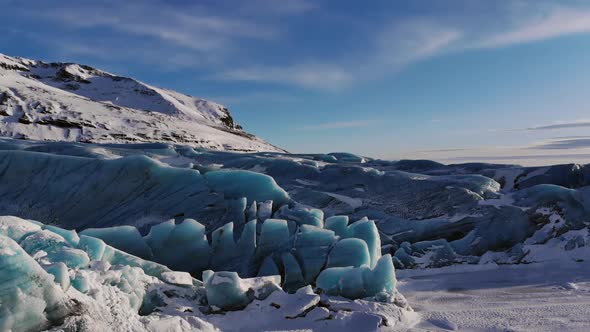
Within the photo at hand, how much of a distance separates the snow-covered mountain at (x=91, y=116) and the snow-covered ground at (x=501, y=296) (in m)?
43.6

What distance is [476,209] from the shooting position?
10406 millimetres

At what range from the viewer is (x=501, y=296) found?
604cm

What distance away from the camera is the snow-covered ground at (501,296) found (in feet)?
15.5

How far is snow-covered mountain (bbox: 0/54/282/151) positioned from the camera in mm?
45938

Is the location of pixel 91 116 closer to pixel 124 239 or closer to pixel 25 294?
pixel 124 239

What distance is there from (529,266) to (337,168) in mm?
6213

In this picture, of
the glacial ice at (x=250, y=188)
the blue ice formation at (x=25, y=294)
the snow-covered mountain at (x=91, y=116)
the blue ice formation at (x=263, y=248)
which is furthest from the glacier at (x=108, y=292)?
the snow-covered mountain at (x=91, y=116)

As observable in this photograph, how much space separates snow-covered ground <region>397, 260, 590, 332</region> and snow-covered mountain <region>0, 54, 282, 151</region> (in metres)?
43.6

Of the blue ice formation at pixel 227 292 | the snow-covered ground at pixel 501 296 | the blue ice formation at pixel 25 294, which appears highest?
the blue ice formation at pixel 25 294

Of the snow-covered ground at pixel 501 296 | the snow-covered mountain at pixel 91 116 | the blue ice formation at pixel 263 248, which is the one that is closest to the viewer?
the snow-covered ground at pixel 501 296

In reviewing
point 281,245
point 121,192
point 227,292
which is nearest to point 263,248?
point 281,245

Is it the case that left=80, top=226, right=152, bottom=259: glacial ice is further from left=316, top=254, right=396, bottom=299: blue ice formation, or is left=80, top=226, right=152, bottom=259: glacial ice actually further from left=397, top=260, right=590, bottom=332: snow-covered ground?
left=397, top=260, right=590, bottom=332: snow-covered ground

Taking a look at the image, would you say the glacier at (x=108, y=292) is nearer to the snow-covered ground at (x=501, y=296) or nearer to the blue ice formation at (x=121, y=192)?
the snow-covered ground at (x=501, y=296)

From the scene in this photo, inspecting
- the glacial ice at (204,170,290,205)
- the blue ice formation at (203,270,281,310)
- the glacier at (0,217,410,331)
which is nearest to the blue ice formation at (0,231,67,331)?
the glacier at (0,217,410,331)
